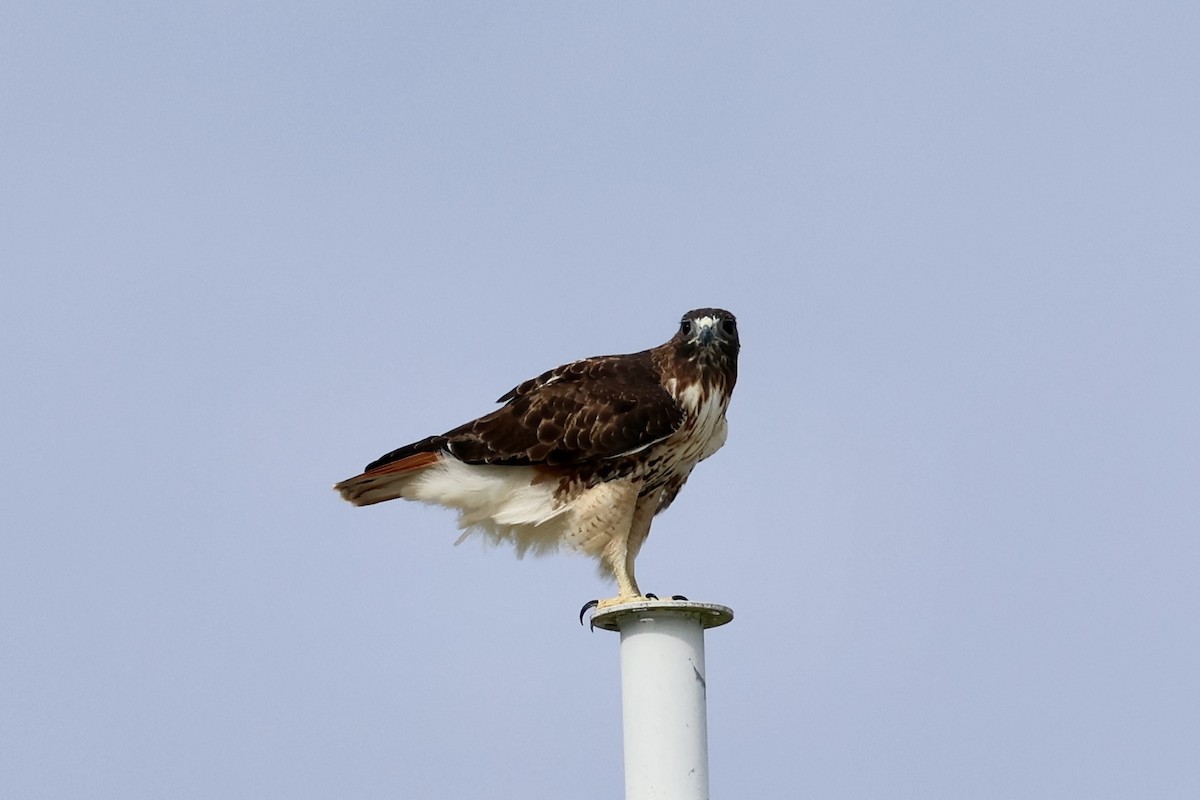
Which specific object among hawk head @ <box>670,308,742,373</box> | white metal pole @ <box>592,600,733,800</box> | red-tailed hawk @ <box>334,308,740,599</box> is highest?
hawk head @ <box>670,308,742,373</box>

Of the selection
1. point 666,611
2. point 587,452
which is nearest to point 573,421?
point 587,452

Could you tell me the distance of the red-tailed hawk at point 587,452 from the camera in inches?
368

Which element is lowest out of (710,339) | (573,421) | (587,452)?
(587,452)

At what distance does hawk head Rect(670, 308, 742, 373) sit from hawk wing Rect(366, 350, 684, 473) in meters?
0.26

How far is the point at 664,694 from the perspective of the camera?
6.78 meters

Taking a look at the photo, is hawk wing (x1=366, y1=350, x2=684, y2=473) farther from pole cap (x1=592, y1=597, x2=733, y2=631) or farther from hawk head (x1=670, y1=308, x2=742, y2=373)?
pole cap (x1=592, y1=597, x2=733, y2=631)

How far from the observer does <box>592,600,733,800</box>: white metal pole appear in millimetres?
6660

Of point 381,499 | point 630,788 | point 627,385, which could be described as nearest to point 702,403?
point 627,385

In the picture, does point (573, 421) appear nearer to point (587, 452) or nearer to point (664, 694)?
point (587, 452)

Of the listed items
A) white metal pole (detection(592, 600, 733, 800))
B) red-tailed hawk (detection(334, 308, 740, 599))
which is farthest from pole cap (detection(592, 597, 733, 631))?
red-tailed hawk (detection(334, 308, 740, 599))

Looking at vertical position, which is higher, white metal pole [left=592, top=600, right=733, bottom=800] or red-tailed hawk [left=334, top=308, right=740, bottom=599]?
red-tailed hawk [left=334, top=308, right=740, bottom=599]

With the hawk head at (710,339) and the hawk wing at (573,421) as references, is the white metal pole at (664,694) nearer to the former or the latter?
the hawk wing at (573,421)

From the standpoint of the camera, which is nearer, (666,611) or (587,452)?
(666,611)

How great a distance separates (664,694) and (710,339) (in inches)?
121
